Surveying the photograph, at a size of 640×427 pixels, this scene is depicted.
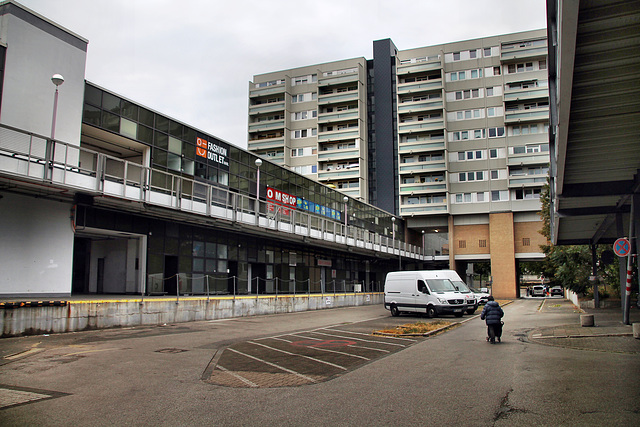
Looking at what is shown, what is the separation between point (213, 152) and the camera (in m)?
28.7

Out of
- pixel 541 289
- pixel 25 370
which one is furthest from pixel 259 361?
pixel 541 289

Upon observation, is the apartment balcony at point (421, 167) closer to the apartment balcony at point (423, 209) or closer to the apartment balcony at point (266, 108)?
the apartment balcony at point (423, 209)

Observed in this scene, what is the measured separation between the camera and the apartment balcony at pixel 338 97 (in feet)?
239

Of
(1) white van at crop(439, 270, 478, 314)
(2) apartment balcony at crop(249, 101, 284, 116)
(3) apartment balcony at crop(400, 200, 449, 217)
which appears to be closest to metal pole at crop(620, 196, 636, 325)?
(1) white van at crop(439, 270, 478, 314)

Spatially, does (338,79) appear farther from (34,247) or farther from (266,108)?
(34,247)

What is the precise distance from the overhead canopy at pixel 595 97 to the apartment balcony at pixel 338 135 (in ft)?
184

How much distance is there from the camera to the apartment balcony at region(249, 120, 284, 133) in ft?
252

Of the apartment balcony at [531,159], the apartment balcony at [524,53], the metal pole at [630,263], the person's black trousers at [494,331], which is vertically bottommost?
the person's black trousers at [494,331]

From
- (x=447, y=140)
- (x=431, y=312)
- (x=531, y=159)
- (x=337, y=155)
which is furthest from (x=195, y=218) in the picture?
(x=337, y=155)

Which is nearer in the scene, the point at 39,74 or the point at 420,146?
the point at 39,74

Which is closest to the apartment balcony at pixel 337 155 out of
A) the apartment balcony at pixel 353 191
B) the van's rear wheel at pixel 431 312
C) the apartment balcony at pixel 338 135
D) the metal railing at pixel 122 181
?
the apartment balcony at pixel 338 135

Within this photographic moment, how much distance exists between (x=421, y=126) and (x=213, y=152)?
4266 cm

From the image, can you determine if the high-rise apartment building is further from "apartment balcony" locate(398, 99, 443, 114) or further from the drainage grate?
the drainage grate

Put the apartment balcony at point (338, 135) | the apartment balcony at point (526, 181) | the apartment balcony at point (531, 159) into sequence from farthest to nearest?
the apartment balcony at point (338, 135) < the apartment balcony at point (531, 159) < the apartment balcony at point (526, 181)
